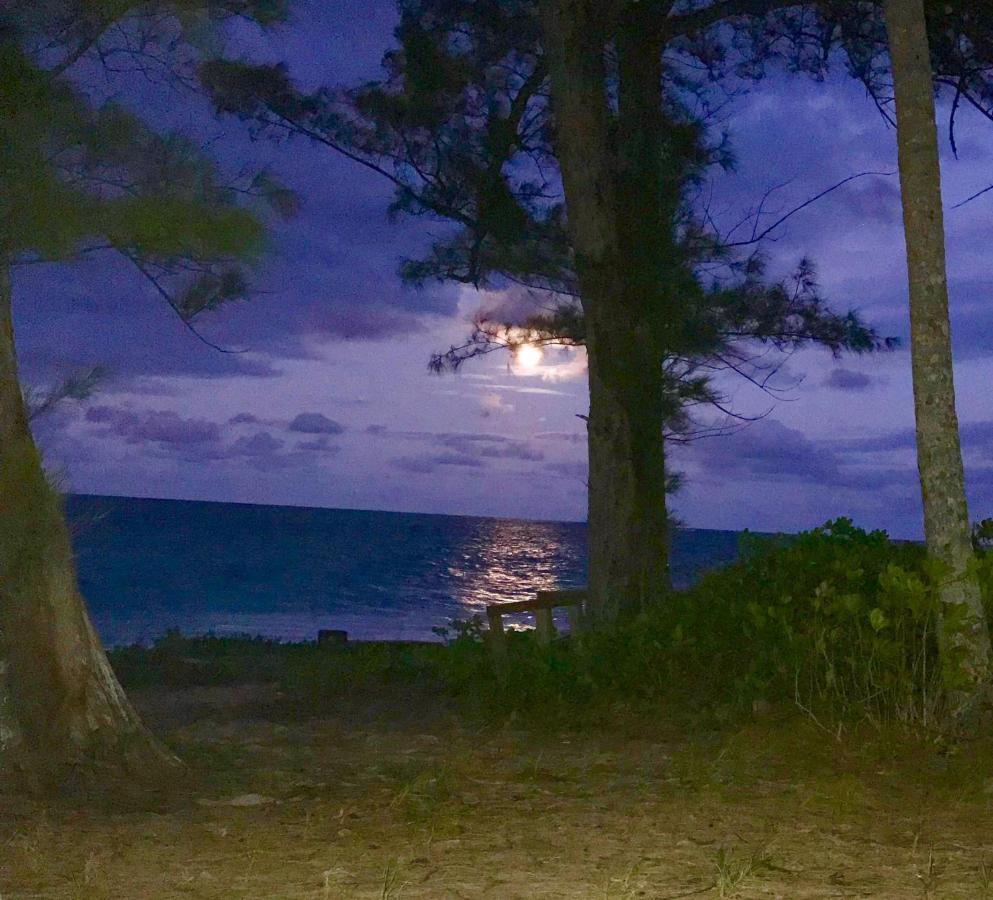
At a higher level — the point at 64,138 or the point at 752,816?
the point at 64,138

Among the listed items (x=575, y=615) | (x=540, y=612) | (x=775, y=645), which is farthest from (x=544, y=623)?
(x=775, y=645)

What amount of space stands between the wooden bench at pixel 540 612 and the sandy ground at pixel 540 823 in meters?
1.73

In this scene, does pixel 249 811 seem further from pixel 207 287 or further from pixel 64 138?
pixel 64 138

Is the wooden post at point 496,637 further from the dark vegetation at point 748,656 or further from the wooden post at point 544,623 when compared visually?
the wooden post at point 544,623

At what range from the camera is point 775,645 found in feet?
23.7

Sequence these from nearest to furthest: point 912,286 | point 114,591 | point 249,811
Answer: point 249,811 → point 912,286 → point 114,591

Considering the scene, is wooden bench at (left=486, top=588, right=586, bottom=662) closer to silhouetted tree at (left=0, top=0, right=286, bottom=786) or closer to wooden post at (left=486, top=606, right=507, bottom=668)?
wooden post at (left=486, top=606, right=507, bottom=668)

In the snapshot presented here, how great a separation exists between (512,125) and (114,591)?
43761 mm

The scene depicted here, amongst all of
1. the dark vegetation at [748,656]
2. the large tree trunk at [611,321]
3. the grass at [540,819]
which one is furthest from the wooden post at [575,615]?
the grass at [540,819]

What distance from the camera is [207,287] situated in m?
5.98

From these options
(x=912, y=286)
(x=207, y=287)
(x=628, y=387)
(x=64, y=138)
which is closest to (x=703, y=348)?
(x=628, y=387)

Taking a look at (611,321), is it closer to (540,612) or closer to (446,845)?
(540,612)

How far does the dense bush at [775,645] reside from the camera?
655 cm

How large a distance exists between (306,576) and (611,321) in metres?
50.6
